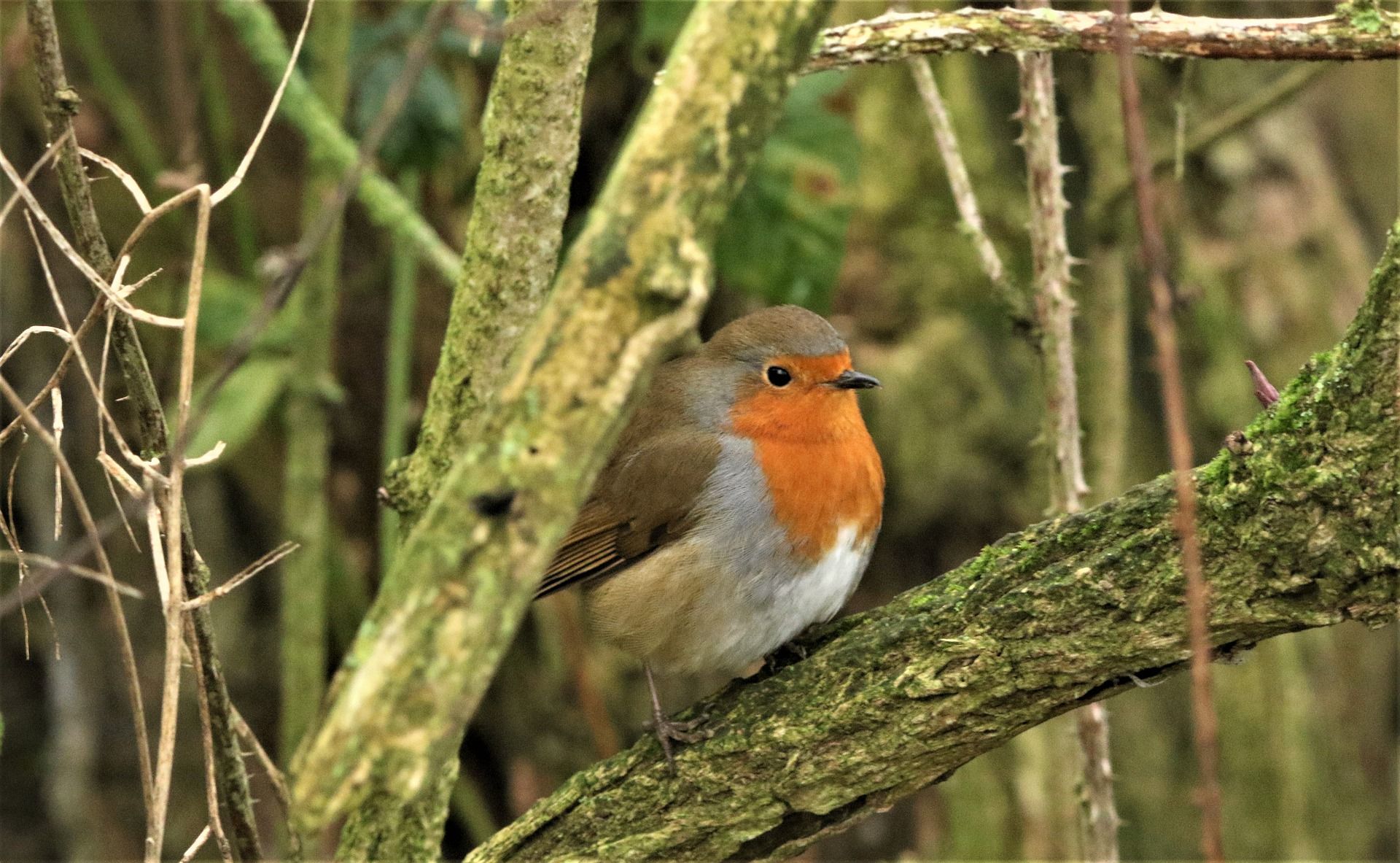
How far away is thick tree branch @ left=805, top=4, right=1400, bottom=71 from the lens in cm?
220

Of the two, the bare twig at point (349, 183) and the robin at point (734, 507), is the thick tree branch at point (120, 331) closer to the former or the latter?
the bare twig at point (349, 183)

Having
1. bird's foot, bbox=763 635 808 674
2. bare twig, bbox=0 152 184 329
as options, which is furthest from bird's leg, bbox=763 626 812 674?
bare twig, bbox=0 152 184 329

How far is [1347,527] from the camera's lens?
1889mm

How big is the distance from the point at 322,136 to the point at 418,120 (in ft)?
1.90

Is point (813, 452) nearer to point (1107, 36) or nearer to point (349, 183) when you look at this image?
point (1107, 36)

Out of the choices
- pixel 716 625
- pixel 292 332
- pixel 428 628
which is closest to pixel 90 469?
pixel 292 332

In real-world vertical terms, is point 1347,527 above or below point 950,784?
above

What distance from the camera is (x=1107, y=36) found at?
7.54 ft

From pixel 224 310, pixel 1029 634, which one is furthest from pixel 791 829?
pixel 224 310

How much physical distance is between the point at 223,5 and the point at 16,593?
217cm

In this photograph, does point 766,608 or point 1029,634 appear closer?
point 1029,634

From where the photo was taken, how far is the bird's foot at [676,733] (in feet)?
8.68

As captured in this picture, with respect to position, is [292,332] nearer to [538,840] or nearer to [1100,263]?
[538,840]

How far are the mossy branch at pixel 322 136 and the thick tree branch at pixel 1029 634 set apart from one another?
145cm
